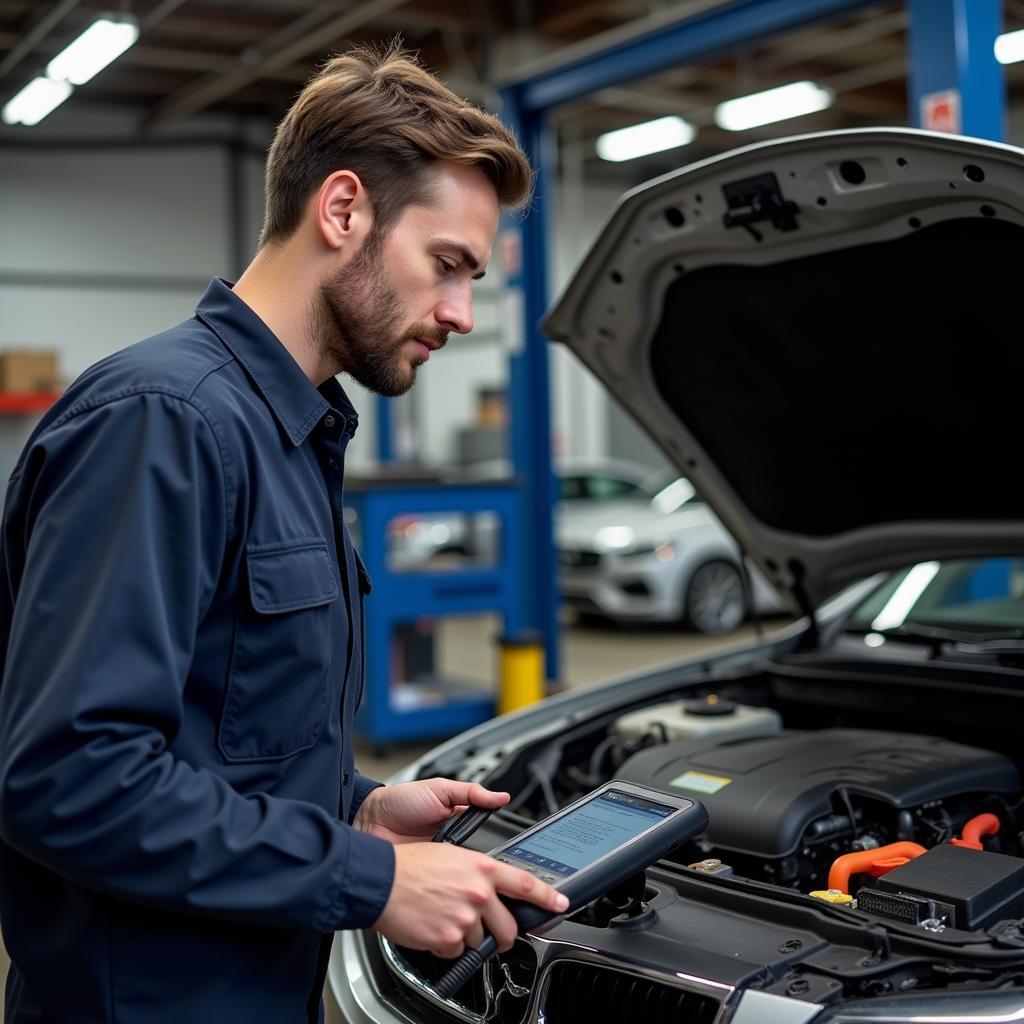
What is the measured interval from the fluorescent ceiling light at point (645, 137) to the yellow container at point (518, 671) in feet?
20.5

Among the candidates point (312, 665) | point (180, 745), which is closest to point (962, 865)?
point (312, 665)

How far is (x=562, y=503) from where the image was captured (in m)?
9.89

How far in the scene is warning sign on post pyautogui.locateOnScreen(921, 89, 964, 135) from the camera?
4.04 meters

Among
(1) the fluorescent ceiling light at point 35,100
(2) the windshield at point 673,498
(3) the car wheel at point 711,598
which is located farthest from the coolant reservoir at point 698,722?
(1) the fluorescent ceiling light at point 35,100

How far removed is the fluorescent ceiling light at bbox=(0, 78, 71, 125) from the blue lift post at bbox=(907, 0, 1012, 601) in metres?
7.18

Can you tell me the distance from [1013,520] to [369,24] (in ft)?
28.5

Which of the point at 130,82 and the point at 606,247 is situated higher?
the point at 130,82

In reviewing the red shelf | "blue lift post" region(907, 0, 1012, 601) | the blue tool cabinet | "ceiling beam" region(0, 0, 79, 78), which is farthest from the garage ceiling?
"blue lift post" region(907, 0, 1012, 601)

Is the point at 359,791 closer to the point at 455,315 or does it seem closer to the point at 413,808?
the point at 413,808

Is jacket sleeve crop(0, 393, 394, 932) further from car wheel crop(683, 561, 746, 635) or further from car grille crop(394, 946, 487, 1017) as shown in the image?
car wheel crop(683, 561, 746, 635)

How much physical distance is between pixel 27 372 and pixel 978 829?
32.3ft

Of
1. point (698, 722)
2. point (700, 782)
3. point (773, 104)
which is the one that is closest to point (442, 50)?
point (773, 104)

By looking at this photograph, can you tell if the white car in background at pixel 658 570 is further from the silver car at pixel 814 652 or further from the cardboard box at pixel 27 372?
the silver car at pixel 814 652

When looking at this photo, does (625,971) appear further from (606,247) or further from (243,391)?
(606,247)
